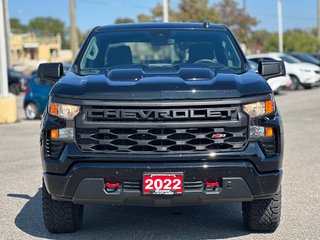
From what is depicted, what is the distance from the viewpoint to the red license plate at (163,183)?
4.74 meters

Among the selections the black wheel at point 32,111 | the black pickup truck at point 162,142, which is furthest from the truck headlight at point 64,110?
the black wheel at point 32,111

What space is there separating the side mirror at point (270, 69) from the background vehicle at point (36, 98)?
11.2 m

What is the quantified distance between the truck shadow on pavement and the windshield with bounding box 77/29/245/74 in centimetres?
148

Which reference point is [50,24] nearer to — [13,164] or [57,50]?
[57,50]

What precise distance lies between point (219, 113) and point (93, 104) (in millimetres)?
985

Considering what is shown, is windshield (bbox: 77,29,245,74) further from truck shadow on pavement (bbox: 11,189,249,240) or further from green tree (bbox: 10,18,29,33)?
green tree (bbox: 10,18,29,33)

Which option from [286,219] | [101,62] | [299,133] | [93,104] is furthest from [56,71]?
[299,133]

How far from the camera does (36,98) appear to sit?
16.8 meters

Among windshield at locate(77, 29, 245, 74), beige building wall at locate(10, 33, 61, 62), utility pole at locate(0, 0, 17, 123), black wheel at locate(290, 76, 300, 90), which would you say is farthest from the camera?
beige building wall at locate(10, 33, 61, 62)

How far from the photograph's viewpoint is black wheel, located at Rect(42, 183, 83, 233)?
535cm

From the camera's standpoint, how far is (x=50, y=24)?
118938 mm

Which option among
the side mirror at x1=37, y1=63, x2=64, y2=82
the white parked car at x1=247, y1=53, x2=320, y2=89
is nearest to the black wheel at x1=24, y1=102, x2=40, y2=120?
the side mirror at x1=37, y1=63, x2=64, y2=82

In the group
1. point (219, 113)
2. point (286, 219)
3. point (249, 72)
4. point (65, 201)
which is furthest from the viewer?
point (286, 219)

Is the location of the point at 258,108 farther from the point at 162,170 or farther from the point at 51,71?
the point at 51,71
